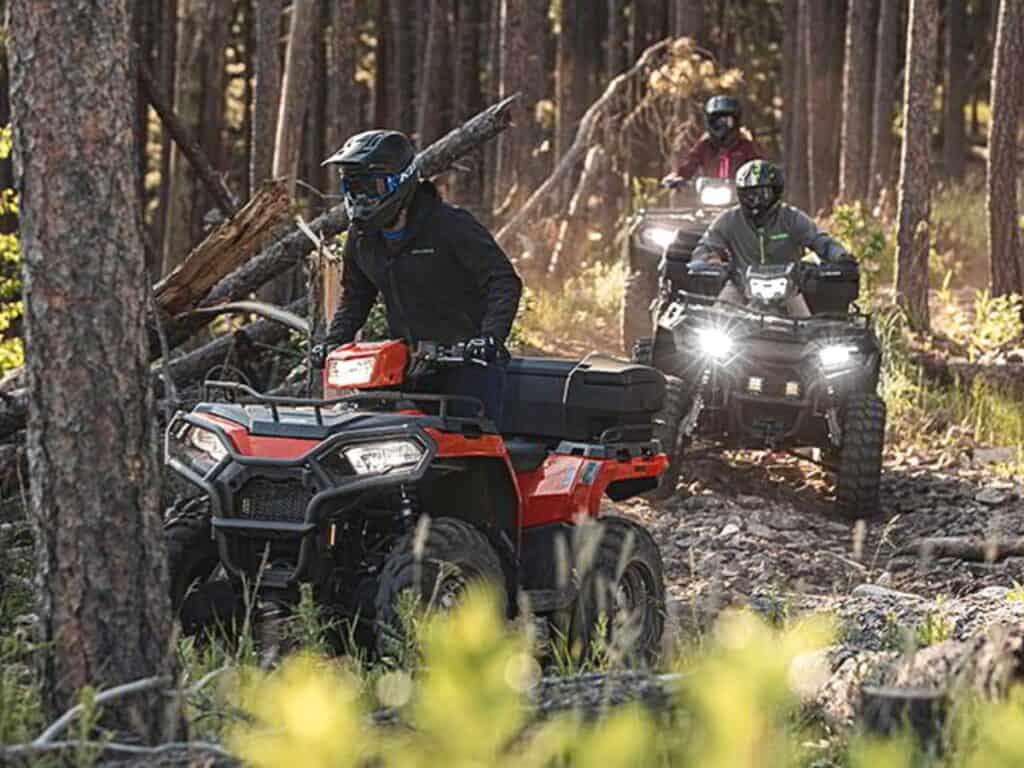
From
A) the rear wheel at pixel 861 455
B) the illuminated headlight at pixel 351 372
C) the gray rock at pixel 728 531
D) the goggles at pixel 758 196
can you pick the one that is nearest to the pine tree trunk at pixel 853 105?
the goggles at pixel 758 196

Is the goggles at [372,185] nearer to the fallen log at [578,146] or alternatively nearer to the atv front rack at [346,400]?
the atv front rack at [346,400]

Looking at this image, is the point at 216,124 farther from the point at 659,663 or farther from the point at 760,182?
the point at 659,663

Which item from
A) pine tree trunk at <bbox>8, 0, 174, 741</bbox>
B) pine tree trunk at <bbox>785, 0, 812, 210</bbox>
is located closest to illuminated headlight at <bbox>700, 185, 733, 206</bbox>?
pine tree trunk at <bbox>8, 0, 174, 741</bbox>

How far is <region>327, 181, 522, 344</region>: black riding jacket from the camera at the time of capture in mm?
7941

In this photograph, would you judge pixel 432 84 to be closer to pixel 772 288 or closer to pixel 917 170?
pixel 917 170

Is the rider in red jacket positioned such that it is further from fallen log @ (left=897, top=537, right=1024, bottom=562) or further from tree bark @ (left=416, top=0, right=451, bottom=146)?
tree bark @ (left=416, top=0, right=451, bottom=146)

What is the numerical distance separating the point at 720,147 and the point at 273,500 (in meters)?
10.5

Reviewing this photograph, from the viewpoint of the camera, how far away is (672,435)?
12.5 metres

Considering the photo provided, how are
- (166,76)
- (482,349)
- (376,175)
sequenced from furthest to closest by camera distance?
1. (166,76)
2. (376,175)
3. (482,349)

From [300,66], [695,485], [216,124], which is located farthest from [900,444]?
[216,124]

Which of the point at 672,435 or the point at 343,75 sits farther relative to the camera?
the point at 343,75

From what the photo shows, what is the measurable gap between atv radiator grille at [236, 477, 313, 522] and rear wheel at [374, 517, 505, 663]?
1.22ft

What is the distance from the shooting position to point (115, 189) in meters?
5.07

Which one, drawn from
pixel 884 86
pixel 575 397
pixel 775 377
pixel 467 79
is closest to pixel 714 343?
pixel 775 377
